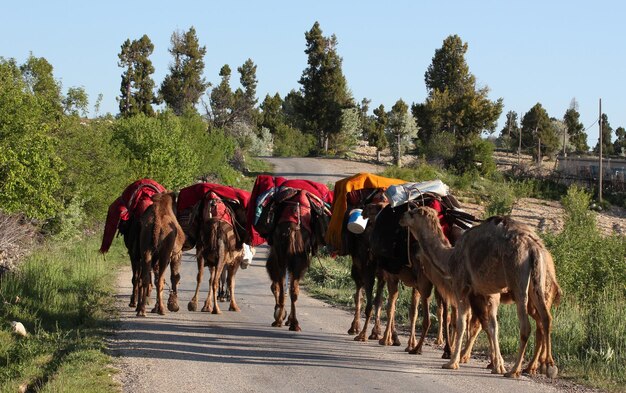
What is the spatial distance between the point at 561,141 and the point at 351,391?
103 metres

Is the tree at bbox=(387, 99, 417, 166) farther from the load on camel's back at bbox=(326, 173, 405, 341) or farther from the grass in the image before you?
the load on camel's back at bbox=(326, 173, 405, 341)

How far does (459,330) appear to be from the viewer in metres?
11.9

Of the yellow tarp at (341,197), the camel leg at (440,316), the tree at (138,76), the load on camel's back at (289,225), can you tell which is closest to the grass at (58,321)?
the load on camel's back at (289,225)

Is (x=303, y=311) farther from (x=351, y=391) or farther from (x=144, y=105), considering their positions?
(x=144, y=105)

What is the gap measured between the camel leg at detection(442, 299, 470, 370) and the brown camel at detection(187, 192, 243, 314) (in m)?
6.88

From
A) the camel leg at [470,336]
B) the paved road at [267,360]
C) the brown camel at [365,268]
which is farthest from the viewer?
the brown camel at [365,268]

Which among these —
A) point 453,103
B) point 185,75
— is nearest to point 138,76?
point 185,75

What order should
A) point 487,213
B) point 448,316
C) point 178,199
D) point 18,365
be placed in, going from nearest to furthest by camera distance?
point 18,365
point 448,316
point 178,199
point 487,213

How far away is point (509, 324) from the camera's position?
A: 15258mm

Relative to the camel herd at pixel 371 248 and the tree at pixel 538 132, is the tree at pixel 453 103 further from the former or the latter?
the camel herd at pixel 371 248

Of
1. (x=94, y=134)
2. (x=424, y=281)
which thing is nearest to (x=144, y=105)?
(x=94, y=134)

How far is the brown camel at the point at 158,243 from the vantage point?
17.5 meters

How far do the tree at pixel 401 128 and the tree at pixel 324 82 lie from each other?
15.7ft

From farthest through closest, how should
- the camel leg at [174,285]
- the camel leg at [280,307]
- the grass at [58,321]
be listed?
the camel leg at [174,285]
the camel leg at [280,307]
the grass at [58,321]
